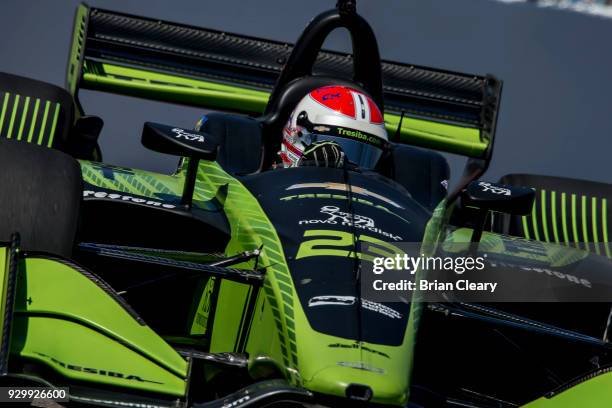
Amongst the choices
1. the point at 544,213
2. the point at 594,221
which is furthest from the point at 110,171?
the point at 594,221

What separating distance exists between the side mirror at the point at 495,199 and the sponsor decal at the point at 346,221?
0.31 m

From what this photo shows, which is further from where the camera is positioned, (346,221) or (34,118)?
(34,118)

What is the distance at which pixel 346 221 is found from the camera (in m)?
3.50

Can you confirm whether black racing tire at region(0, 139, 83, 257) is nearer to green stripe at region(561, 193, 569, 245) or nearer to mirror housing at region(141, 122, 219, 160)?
mirror housing at region(141, 122, 219, 160)

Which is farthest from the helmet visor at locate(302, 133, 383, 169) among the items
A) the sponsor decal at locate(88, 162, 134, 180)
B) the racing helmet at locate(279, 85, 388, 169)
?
the sponsor decal at locate(88, 162, 134, 180)

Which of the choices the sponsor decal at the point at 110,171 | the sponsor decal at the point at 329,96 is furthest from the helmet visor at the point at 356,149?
the sponsor decal at the point at 110,171

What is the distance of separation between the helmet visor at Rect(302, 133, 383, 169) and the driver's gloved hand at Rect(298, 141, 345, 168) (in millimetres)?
296

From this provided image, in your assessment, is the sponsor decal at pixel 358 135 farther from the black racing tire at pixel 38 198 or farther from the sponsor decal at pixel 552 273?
the black racing tire at pixel 38 198

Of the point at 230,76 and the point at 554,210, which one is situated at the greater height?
the point at 230,76

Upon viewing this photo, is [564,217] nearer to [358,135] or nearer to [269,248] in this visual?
[358,135]

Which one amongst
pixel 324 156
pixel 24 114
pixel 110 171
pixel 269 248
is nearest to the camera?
pixel 269 248

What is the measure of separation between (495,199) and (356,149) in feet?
2.96

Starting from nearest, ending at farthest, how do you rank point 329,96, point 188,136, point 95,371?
point 95,371 → point 188,136 → point 329,96

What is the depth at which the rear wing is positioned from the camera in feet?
18.4
